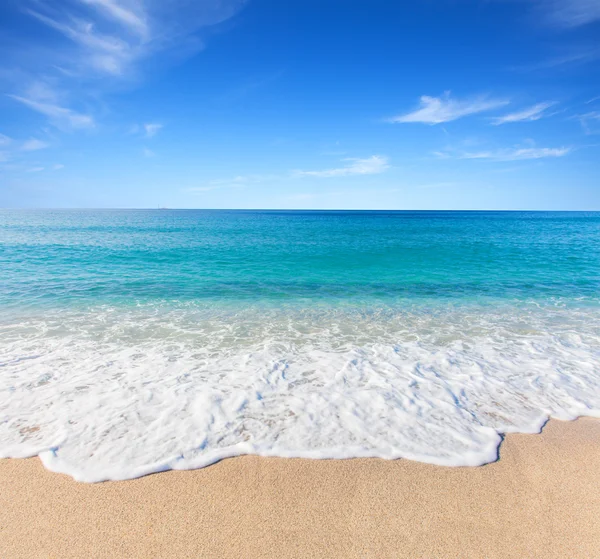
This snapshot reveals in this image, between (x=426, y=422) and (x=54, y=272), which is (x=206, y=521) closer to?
(x=426, y=422)

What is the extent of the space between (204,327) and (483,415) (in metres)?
7.33

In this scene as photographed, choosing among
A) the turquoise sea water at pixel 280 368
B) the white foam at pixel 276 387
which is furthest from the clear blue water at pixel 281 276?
the white foam at pixel 276 387

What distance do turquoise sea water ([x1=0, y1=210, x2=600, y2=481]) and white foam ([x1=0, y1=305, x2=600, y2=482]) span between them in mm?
32

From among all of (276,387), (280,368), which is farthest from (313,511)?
(280,368)

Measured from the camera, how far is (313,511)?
12.3 ft

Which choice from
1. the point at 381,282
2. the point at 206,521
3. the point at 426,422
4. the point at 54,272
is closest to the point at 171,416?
the point at 206,521

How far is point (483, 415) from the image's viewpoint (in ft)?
18.5

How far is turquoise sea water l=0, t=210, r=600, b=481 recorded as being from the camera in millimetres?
4906

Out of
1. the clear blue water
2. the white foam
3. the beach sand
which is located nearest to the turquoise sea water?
the white foam

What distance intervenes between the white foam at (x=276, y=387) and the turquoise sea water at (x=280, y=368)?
0.03 meters

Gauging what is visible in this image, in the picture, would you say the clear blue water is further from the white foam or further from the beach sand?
the beach sand

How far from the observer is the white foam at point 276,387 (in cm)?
479

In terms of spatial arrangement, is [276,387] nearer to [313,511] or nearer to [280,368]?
[280,368]

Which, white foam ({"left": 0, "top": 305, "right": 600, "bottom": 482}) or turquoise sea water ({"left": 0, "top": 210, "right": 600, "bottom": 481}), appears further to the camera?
turquoise sea water ({"left": 0, "top": 210, "right": 600, "bottom": 481})
